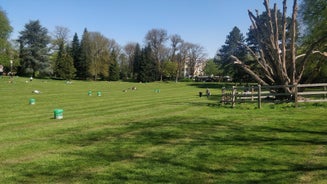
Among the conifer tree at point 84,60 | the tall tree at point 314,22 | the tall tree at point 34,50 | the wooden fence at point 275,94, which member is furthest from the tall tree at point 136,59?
the wooden fence at point 275,94

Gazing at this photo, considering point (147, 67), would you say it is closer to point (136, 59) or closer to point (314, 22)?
point (136, 59)

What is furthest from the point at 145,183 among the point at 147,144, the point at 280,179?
the point at 147,144

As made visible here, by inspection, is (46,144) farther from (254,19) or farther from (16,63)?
(16,63)

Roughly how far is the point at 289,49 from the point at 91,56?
78488 mm

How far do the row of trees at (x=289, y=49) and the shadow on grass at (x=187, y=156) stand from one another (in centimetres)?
1205

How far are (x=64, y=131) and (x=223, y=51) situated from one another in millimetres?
86329

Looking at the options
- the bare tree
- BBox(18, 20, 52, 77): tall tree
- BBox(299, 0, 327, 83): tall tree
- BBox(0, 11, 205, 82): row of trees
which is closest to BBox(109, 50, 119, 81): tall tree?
BBox(0, 11, 205, 82): row of trees

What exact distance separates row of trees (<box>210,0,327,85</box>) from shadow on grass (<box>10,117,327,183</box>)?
12053 mm

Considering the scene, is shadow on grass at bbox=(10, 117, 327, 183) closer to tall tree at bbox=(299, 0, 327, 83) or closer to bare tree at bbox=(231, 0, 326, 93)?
bare tree at bbox=(231, 0, 326, 93)

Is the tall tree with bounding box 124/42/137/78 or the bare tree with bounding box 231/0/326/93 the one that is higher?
the tall tree with bounding box 124/42/137/78

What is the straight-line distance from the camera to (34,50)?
8900cm

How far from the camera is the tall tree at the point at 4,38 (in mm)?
79250

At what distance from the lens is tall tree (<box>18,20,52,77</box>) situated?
88875 millimetres

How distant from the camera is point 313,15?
135 ft
